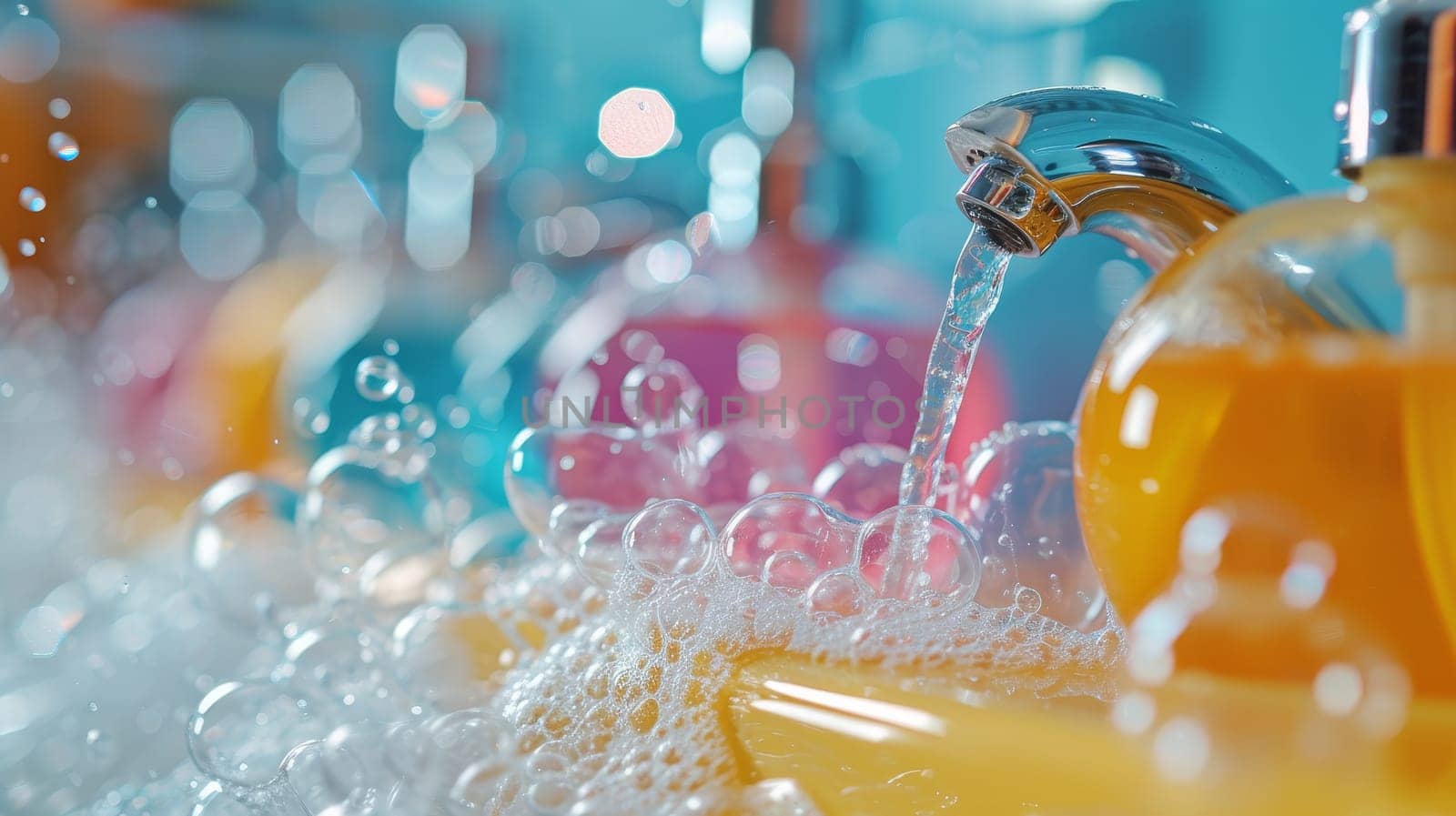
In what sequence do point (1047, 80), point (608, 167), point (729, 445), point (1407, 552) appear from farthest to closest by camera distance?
point (608, 167) → point (1047, 80) → point (729, 445) → point (1407, 552)

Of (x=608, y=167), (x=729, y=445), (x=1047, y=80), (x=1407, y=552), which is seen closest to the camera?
(x=1407, y=552)

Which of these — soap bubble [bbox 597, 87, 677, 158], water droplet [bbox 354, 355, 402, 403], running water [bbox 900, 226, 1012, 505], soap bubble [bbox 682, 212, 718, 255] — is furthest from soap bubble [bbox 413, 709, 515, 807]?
soap bubble [bbox 597, 87, 677, 158]

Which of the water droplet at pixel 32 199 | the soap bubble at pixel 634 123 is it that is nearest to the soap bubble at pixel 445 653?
the soap bubble at pixel 634 123

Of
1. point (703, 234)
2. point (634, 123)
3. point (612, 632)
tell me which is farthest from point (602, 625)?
point (634, 123)

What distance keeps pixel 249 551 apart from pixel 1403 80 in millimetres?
337

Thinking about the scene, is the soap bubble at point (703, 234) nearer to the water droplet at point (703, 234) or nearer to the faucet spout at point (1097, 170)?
the water droplet at point (703, 234)

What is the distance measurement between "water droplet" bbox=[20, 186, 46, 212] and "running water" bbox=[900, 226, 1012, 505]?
71cm

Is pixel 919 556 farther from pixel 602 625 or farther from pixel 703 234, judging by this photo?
pixel 703 234

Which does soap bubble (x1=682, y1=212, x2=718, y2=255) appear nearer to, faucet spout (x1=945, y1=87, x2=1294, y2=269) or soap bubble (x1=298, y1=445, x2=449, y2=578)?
soap bubble (x1=298, y1=445, x2=449, y2=578)

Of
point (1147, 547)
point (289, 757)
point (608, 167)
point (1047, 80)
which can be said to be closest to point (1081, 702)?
point (1147, 547)

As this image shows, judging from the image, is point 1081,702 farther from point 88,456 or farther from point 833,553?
point 88,456

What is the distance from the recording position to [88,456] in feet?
2.39

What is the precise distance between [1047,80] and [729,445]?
0.21 metres

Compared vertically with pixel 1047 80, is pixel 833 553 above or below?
below
